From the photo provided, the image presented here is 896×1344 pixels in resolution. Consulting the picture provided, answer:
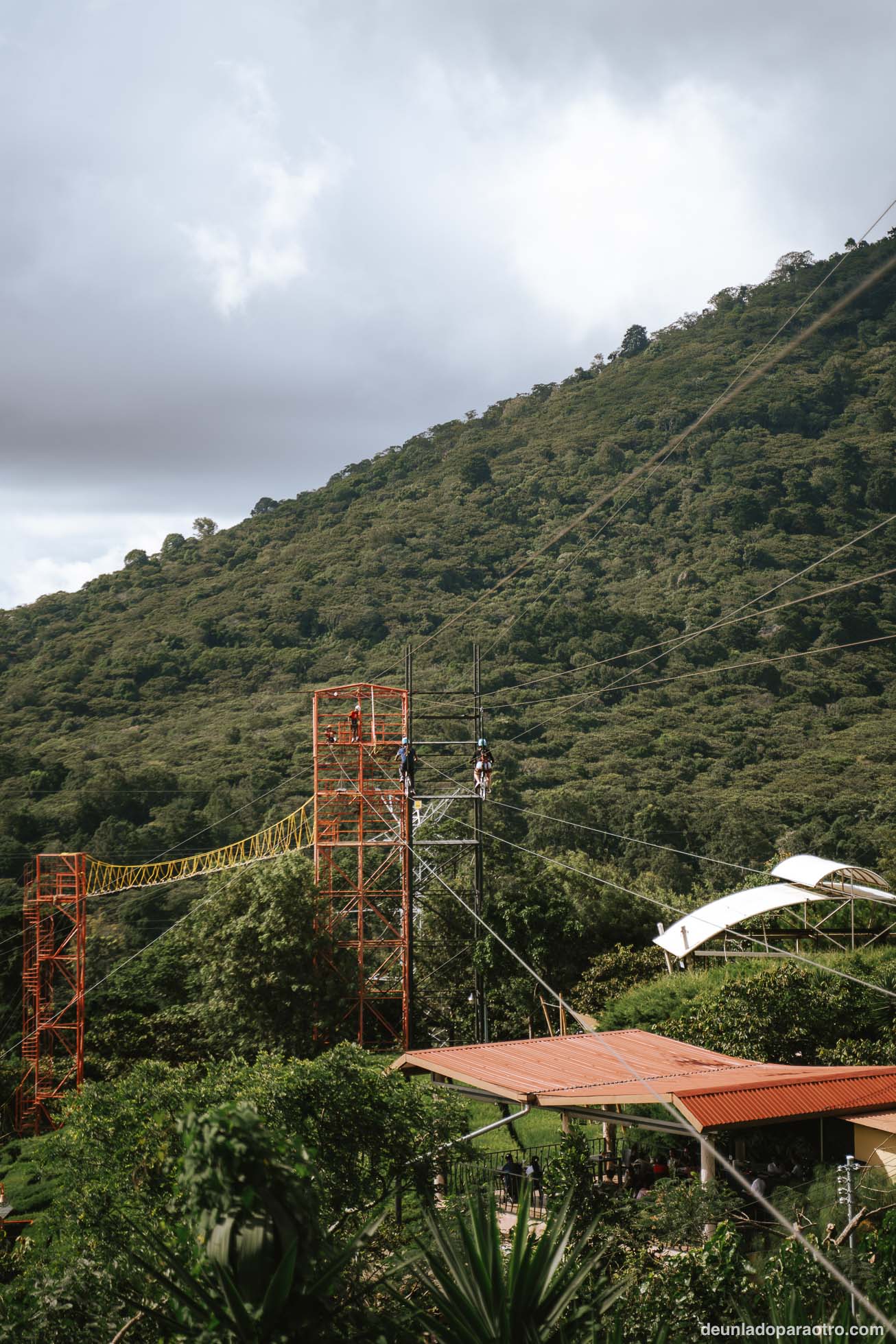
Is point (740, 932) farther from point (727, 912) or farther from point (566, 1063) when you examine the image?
point (566, 1063)

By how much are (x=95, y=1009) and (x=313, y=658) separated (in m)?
43.6

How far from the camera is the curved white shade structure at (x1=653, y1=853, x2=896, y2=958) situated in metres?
23.0

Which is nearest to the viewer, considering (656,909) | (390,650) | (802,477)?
(656,909)

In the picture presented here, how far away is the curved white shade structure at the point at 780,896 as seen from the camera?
23.0m

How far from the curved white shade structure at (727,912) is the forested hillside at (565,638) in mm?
5675

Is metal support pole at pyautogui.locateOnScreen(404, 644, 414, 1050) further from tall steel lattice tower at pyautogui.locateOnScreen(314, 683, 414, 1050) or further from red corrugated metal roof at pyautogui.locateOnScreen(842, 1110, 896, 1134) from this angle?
red corrugated metal roof at pyautogui.locateOnScreen(842, 1110, 896, 1134)

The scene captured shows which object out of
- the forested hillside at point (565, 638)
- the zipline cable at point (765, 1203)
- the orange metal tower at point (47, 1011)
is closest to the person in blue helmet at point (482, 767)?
the forested hillside at point (565, 638)

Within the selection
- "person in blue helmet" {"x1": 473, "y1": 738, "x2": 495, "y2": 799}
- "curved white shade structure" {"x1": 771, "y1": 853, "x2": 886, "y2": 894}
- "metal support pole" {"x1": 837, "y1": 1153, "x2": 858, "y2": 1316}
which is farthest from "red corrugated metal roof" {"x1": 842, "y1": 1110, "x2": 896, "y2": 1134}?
"person in blue helmet" {"x1": 473, "y1": 738, "x2": 495, "y2": 799}

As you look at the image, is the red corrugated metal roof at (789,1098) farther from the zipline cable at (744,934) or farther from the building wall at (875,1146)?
the zipline cable at (744,934)

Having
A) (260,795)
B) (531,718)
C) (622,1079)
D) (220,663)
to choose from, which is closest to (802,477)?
(531,718)

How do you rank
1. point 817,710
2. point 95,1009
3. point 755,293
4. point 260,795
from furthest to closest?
point 755,293 → point 817,710 → point 260,795 → point 95,1009

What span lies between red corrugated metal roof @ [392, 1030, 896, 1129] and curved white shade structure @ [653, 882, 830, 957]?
5449mm

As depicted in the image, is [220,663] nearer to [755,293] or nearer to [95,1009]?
[95,1009]

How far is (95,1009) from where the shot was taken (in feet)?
116
